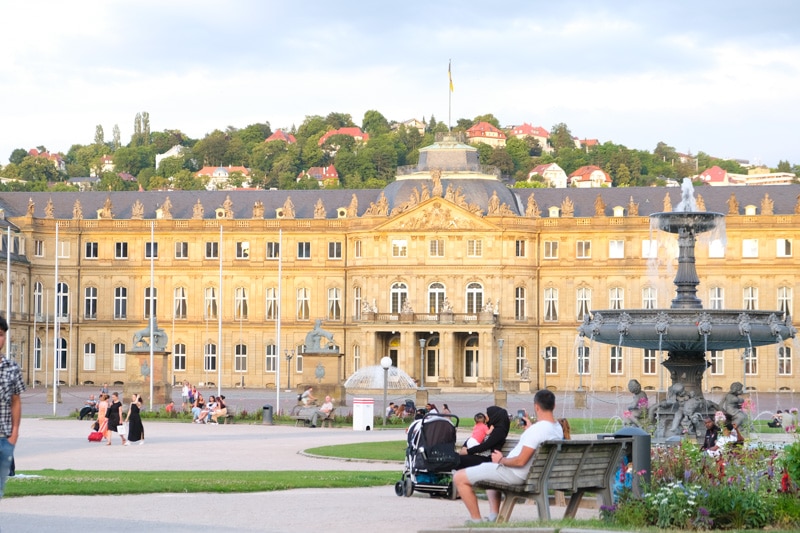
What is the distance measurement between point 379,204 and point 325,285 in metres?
7.27

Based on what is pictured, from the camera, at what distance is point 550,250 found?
10856 cm

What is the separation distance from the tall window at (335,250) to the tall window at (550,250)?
46.9 ft

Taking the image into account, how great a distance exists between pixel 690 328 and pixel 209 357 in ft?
251

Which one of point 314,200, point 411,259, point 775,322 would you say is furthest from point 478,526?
point 314,200

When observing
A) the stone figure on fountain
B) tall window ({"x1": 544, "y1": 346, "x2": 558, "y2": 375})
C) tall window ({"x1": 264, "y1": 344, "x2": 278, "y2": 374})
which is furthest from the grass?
tall window ({"x1": 264, "y1": 344, "x2": 278, "y2": 374})

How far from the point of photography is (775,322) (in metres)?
37.5

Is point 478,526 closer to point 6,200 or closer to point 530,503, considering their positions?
point 530,503

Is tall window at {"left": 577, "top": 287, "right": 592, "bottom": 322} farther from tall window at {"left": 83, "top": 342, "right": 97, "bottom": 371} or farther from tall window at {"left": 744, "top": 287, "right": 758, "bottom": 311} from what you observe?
tall window at {"left": 83, "top": 342, "right": 97, "bottom": 371}

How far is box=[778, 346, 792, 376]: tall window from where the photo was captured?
4080 inches

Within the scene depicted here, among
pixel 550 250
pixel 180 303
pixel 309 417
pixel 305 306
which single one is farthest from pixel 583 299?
pixel 309 417

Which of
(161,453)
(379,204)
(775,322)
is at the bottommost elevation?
(161,453)

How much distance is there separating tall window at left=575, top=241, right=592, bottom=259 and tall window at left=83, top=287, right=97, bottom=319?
34.1 metres

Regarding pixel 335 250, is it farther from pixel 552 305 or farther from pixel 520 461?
pixel 520 461

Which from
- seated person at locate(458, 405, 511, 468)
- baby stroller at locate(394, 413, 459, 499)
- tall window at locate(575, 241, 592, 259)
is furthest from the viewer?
tall window at locate(575, 241, 592, 259)
